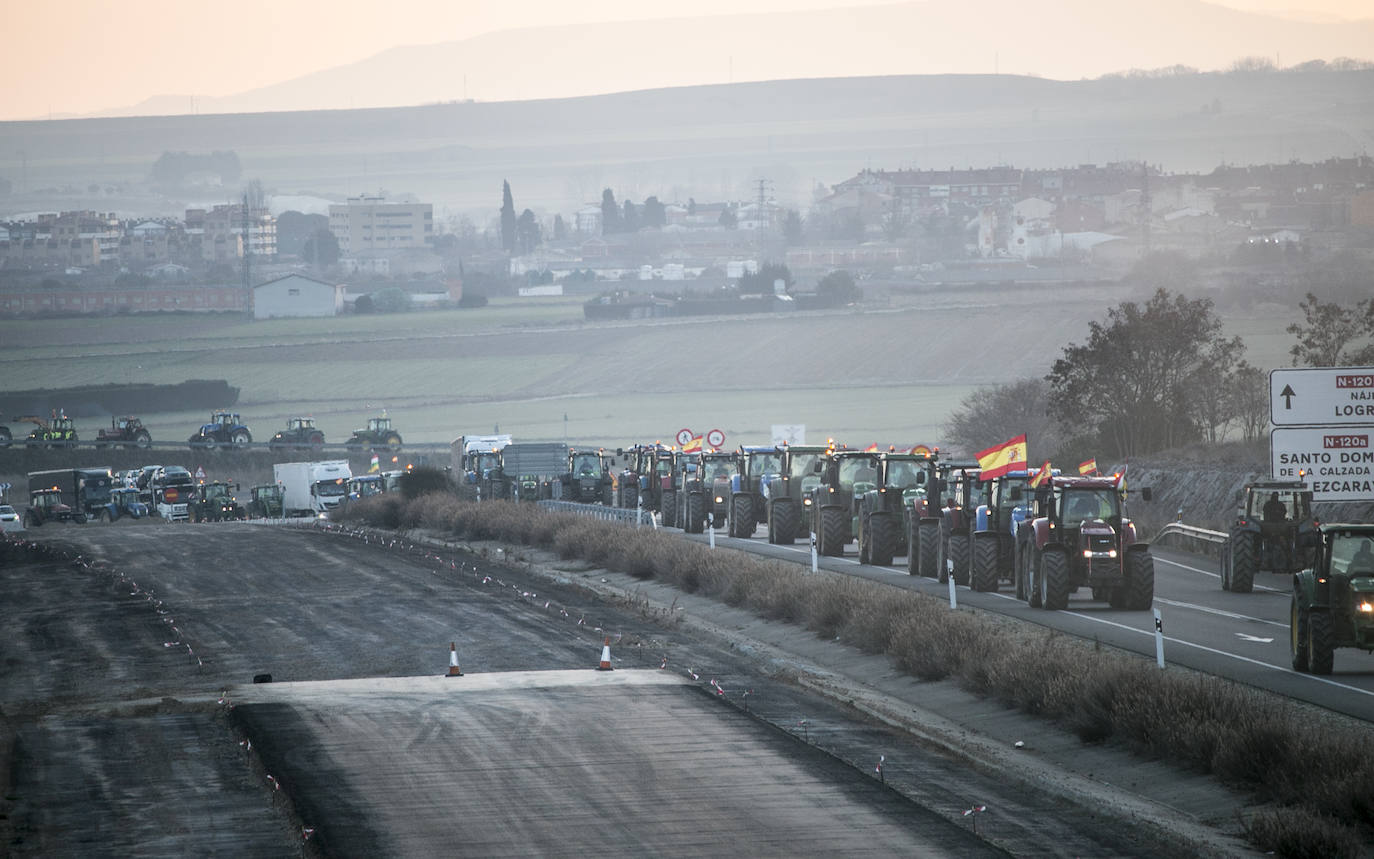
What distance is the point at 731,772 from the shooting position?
17.1 m

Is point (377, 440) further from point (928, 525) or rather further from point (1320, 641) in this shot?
point (1320, 641)

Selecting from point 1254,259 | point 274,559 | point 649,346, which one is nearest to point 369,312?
point 649,346

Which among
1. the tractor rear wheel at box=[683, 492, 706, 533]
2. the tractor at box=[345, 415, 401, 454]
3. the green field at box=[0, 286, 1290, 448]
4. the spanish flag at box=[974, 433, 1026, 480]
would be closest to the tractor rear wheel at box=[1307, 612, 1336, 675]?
the spanish flag at box=[974, 433, 1026, 480]

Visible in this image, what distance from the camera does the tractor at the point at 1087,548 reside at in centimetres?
2772

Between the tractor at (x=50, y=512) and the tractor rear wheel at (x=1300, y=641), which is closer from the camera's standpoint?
the tractor rear wheel at (x=1300, y=641)

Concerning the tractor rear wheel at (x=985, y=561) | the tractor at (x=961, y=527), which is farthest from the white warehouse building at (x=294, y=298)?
the tractor rear wheel at (x=985, y=561)

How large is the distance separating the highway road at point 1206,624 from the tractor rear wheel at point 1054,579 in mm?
218

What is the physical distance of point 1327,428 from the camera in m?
20.5

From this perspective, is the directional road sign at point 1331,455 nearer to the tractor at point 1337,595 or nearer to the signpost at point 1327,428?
the signpost at point 1327,428

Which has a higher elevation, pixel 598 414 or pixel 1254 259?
pixel 1254 259

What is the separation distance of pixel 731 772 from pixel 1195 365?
58.5 metres

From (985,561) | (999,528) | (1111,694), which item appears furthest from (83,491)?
(1111,694)

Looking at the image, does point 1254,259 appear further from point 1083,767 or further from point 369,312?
point 1083,767

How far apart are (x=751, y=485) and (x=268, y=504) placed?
34220 mm
